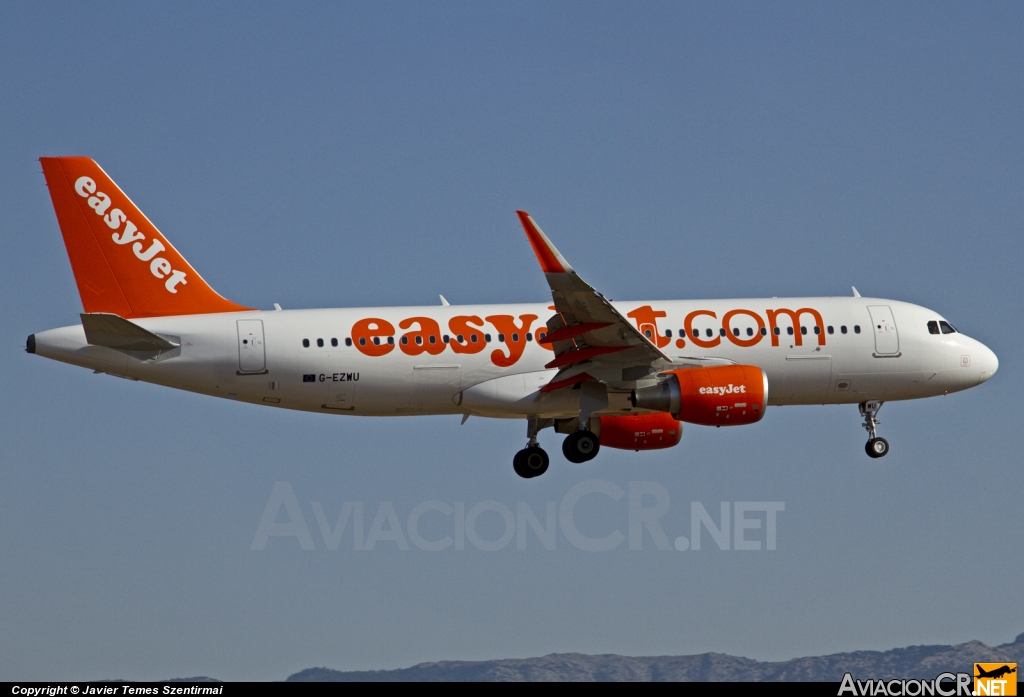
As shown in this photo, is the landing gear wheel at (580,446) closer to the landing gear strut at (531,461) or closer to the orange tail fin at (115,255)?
the landing gear strut at (531,461)

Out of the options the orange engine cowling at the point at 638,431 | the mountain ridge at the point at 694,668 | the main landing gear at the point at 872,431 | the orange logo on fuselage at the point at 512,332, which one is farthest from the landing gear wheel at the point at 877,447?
the mountain ridge at the point at 694,668

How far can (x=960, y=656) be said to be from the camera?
422 ft

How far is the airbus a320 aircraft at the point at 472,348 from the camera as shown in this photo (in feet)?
139

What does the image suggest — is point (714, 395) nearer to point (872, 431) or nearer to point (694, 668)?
point (872, 431)

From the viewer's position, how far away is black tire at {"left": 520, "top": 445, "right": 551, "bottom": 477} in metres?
46.4

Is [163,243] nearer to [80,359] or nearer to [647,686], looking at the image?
[80,359]

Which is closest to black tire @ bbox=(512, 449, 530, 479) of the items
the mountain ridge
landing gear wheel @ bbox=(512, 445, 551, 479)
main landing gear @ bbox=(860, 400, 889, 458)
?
landing gear wheel @ bbox=(512, 445, 551, 479)

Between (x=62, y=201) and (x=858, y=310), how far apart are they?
85.9ft

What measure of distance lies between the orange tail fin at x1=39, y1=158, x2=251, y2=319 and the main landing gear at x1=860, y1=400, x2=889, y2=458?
837 inches

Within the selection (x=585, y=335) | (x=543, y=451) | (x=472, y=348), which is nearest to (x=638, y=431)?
(x=543, y=451)

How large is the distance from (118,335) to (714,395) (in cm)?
1798

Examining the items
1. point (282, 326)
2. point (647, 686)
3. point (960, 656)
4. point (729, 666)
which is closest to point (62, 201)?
point (282, 326)

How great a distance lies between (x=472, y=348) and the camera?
4391 cm

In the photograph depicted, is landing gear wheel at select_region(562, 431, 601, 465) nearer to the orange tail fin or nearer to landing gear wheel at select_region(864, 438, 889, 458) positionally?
landing gear wheel at select_region(864, 438, 889, 458)
